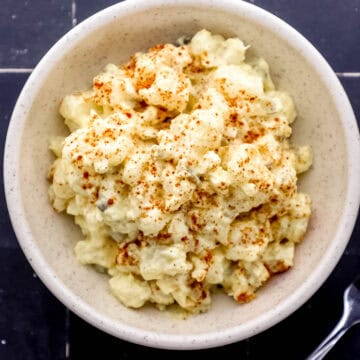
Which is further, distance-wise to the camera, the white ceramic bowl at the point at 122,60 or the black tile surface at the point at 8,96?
the black tile surface at the point at 8,96

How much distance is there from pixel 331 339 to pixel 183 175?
1.95 ft

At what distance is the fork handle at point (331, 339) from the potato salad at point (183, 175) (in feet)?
0.85

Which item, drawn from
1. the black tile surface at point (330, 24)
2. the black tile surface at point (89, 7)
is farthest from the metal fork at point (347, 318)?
the black tile surface at point (89, 7)

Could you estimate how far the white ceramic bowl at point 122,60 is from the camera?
4.43 feet

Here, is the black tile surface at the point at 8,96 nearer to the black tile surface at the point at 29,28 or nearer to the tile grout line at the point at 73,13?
the black tile surface at the point at 29,28

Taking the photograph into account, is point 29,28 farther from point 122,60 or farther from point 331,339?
point 331,339

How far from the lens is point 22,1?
1663mm

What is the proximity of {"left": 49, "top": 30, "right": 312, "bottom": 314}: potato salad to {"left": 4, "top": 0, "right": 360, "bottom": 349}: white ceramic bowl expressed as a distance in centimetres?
3

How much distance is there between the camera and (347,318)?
1.58 metres

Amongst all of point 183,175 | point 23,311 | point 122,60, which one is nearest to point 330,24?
point 122,60

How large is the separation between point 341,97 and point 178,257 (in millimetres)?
457

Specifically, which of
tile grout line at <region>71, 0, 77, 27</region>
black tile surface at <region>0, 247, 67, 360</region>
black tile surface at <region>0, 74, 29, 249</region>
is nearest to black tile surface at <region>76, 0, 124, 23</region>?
tile grout line at <region>71, 0, 77, 27</region>

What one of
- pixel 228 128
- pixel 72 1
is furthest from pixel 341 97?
pixel 72 1

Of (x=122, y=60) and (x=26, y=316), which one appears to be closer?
(x=122, y=60)
